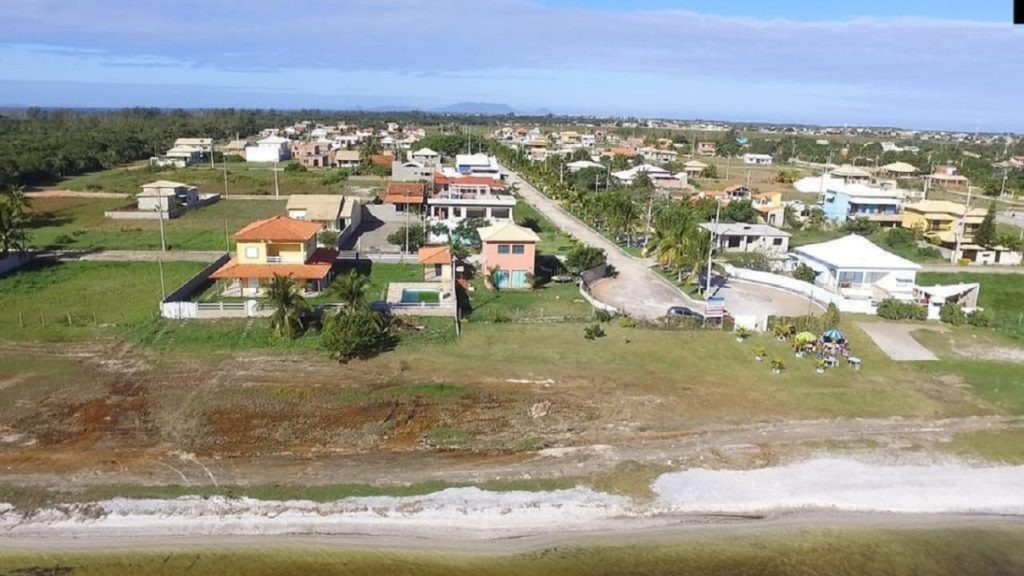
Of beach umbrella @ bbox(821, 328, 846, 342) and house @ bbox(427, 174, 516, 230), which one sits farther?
house @ bbox(427, 174, 516, 230)

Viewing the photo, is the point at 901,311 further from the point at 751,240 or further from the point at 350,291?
the point at 350,291

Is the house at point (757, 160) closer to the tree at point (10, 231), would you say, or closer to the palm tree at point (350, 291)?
the palm tree at point (350, 291)

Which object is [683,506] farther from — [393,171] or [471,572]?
[393,171]

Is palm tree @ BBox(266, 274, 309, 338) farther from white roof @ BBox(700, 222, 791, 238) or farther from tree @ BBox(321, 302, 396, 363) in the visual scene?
white roof @ BBox(700, 222, 791, 238)

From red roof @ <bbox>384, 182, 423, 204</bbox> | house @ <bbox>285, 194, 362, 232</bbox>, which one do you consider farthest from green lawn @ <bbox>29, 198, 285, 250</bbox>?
red roof @ <bbox>384, 182, 423, 204</bbox>

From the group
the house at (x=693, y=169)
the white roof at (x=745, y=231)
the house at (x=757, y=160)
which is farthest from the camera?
the house at (x=757, y=160)

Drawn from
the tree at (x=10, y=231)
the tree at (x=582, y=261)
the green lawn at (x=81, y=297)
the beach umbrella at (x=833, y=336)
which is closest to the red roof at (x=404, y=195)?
the green lawn at (x=81, y=297)

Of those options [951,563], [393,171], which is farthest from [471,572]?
[393,171]
